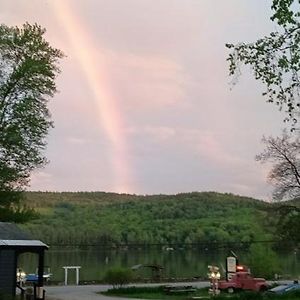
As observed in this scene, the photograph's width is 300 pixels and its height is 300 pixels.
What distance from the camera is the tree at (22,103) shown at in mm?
24406

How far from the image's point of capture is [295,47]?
10094mm

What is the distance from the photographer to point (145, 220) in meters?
163

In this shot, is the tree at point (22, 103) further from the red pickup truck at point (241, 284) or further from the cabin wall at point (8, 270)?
the red pickup truck at point (241, 284)

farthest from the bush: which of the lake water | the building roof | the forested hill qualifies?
the forested hill

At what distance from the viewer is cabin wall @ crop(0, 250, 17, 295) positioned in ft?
82.2

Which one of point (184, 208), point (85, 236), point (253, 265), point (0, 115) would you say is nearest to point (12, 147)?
point (0, 115)

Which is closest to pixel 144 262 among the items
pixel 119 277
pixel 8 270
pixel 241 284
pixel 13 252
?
pixel 119 277

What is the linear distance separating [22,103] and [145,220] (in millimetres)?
140221

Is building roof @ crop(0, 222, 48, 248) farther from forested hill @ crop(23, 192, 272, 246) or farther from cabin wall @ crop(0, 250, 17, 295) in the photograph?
forested hill @ crop(23, 192, 272, 246)

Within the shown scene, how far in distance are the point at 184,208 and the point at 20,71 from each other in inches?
5791

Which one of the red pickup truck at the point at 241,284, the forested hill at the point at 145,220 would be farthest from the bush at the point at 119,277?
the forested hill at the point at 145,220

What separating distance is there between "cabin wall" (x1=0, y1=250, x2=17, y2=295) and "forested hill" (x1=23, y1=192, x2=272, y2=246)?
92.7 m

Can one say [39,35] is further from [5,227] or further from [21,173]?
[5,227]

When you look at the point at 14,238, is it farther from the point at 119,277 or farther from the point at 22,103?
the point at 119,277
